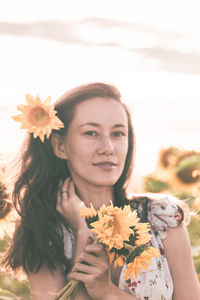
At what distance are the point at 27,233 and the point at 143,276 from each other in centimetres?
52

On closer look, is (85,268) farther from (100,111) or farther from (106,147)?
(100,111)

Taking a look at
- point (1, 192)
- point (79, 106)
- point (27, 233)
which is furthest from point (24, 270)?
point (79, 106)

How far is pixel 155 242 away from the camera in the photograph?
2.31 m

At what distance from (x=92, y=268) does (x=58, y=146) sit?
70 centimetres

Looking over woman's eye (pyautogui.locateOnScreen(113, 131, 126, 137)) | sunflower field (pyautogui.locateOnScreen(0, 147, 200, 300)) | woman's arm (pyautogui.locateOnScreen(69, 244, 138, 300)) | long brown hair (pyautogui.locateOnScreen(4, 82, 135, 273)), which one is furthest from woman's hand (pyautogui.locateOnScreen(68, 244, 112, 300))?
sunflower field (pyautogui.locateOnScreen(0, 147, 200, 300))

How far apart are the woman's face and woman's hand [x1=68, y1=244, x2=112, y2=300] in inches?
17.2

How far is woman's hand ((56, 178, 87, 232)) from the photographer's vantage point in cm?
212

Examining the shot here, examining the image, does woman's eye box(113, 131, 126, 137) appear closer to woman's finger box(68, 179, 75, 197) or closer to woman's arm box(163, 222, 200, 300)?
woman's finger box(68, 179, 75, 197)

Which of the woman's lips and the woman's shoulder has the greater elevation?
the woman's lips

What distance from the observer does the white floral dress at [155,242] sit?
222 centimetres

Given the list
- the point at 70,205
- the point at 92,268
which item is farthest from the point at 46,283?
the point at 92,268

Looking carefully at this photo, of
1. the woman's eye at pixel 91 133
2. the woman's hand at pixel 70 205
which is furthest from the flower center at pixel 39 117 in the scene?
the woman's hand at pixel 70 205

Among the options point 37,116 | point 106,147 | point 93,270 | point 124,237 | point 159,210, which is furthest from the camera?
point 159,210

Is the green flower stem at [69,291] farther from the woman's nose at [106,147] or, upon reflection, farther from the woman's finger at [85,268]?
the woman's nose at [106,147]
